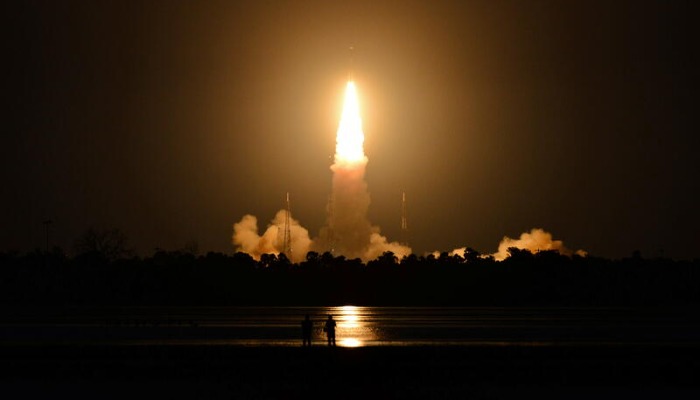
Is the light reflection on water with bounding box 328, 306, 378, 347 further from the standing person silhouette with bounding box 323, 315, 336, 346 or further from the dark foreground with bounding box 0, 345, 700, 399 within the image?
the dark foreground with bounding box 0, 345, 700, 399

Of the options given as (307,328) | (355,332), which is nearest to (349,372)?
(307,328)

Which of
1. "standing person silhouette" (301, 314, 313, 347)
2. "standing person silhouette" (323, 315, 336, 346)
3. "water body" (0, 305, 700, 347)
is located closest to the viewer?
"standing person silhouette" (301, 314, 313, 347)

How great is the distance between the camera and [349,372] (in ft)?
238

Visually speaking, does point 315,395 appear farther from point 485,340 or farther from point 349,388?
point 485,340

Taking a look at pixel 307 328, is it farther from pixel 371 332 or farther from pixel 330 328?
pixel 371 332

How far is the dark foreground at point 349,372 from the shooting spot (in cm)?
6656

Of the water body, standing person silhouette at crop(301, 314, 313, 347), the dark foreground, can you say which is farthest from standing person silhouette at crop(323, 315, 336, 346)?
the water body

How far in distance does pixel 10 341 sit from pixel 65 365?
19809 millimetres

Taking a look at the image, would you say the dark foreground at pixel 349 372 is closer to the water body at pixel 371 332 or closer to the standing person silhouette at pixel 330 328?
the standing person silhouette at pixel 330 328

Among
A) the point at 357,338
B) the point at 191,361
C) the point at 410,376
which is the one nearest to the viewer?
the point at 410,376

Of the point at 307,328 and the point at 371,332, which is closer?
the point at 307,328

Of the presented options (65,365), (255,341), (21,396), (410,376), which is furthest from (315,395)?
(255,341)

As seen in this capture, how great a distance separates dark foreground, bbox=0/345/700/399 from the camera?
2621 inches

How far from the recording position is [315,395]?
64.2 m
